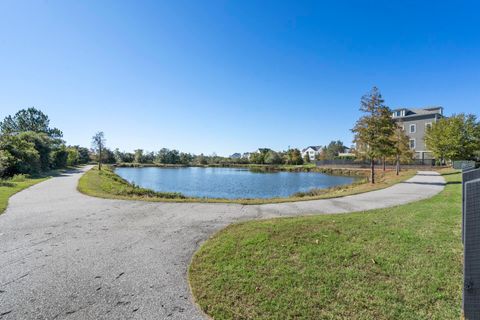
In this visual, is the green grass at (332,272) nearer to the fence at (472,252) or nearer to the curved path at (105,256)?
the fence at (472,252)

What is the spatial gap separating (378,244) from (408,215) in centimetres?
306

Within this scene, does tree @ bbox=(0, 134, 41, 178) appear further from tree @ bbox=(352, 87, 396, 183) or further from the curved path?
tree @ bbox=(352, 87, 396, 183)

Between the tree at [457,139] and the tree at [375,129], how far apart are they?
5.20 m

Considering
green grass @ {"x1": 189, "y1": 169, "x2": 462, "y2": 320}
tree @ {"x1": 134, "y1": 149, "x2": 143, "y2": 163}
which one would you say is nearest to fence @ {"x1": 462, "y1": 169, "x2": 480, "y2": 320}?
green grass @ {"x1": 189, "y1": 169, "x2": 462, "y2": 320}

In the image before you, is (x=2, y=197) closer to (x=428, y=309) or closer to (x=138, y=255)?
(x=138, y=255)

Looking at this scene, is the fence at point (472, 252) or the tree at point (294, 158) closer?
the fence at point (472, 252)

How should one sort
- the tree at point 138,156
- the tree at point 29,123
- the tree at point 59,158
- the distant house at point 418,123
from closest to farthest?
1. the tree at point 59,158
2. the distant house at point 418,123
3. the tree at point 29,123
4. the tree at point 138,156

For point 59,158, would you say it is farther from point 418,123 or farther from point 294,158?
point 418,123

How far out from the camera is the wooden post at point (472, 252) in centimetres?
Answer: 223

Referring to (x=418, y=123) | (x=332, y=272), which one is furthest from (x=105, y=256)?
(x=418, y=123)

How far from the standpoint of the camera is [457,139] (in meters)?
18.8

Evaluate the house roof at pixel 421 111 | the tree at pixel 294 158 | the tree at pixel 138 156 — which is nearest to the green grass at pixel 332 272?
the house roof at pixel 421 111

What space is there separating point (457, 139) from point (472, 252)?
74.2 feet

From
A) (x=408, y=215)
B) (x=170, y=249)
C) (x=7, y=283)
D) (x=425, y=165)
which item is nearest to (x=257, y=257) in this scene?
(x=170, y=249)
